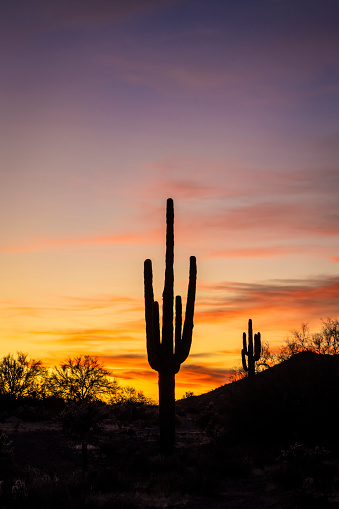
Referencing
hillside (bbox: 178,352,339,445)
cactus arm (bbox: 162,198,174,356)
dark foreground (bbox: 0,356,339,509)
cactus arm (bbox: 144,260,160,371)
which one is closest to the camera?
dark foreground (bbox: 0,356,339,509)

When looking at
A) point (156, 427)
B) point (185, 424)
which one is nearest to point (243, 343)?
point (185, 424)

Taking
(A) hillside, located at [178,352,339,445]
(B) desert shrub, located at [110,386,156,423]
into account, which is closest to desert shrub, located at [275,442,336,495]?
(A) hillside, located at [178,352,339,445]

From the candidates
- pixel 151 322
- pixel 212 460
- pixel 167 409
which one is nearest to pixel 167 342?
pixel 151 322

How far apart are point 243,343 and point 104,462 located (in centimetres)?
1915

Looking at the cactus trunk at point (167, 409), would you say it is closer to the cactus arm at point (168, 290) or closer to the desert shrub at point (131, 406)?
the cactus arm at point (168, 290)

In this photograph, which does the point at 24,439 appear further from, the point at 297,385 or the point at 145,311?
the point at 297,385

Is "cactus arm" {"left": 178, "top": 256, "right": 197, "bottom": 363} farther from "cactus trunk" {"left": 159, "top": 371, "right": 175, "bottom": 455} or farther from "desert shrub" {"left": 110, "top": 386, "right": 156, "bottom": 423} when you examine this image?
"desert shrub" {"left": 110, "top": 386, "right": 156, "bottom": 423}

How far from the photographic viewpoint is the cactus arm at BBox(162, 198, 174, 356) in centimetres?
1911

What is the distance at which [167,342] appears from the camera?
19.1m

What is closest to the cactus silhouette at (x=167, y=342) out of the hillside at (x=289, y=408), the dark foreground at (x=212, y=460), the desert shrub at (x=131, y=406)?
the dark foreground at (x=212, y=460)

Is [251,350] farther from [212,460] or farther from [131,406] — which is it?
[212,460]

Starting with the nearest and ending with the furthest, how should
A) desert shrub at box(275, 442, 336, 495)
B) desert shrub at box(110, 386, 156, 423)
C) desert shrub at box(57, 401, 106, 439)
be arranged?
desert shrub at box(275, 442, 336, 495), desert shrub at box(57, 401, 106, 439), desert shrub at box(110, 386, 156, 423)

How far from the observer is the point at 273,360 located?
154 ft

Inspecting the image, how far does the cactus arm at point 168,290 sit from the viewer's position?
19.1 metres
